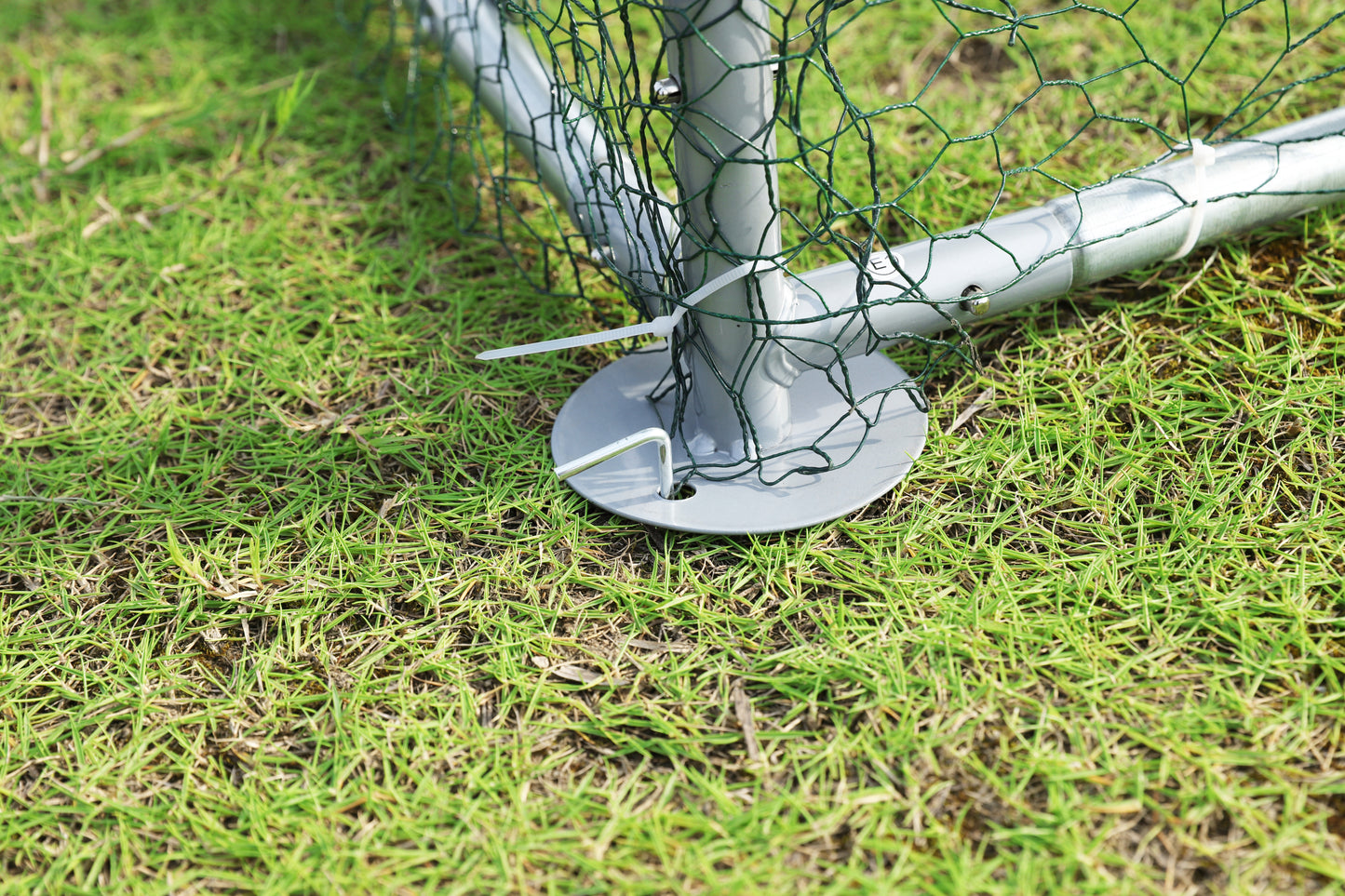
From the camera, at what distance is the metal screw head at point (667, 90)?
1206 mm

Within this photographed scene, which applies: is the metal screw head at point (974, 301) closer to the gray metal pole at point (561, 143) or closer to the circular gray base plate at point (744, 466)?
the circular gray base plate at point (744, 466)

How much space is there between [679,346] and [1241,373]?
82cm

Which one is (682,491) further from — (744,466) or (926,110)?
(926,110)

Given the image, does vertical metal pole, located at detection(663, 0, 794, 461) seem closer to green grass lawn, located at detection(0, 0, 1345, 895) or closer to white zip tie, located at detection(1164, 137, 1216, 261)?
green grass lawn, located at detection(0, 0, 1345, 895)

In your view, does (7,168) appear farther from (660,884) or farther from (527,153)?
(660,884)

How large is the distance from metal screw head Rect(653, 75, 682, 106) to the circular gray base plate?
45 centimetres

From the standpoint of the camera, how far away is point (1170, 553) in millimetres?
1324

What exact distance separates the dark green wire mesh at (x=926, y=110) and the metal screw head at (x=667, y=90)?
1.33ft

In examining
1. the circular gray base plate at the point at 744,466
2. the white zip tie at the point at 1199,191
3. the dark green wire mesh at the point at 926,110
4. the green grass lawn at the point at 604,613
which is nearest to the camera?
the green grass lawn at the point at 604,613

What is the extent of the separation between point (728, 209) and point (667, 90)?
0.15 meters

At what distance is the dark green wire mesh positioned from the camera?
184 centimetres

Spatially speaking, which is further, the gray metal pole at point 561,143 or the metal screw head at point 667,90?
the gray metal pole at point 561,143

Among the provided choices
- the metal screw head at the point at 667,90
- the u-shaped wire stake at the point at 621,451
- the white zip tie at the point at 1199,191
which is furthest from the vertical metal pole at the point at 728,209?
the white zip tie at the point at 1199,191

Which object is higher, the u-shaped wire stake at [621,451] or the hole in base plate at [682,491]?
the u-shaped wire stake at [621,451]
